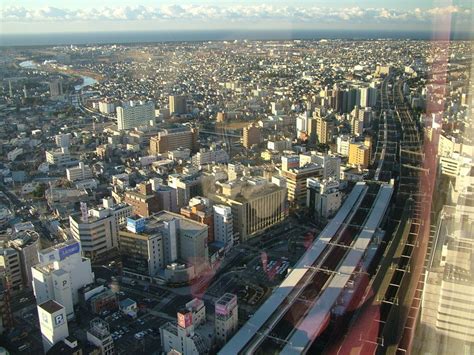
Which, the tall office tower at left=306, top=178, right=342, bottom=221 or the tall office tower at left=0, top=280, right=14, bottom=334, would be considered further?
the tall office tower at left=306, top=178, right=342, bottom=221

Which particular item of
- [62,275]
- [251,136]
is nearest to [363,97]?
[251,136]

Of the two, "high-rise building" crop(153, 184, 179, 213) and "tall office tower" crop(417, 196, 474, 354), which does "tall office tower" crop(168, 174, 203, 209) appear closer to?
"high-rise building" crop(153, 184, 179, 213)

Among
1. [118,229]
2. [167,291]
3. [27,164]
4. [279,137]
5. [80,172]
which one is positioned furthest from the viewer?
[279,137]

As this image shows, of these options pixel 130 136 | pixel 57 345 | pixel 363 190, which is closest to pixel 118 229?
pixel 57 345

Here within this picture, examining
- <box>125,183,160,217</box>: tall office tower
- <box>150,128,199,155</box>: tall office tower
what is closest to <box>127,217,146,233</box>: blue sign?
<box>125,183,160,217</box>: tall office tower

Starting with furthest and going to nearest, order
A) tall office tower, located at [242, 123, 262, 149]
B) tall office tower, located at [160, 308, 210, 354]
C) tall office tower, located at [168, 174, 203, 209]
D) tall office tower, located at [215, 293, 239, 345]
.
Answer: tall office tower, located at [242, 123, 262, 149]
tall office tower, located at [168, 174, 203, 209]
tall office tower, located at [215, 293, 239, 345]
tall office tower, located at [160, 308, 210, 354]

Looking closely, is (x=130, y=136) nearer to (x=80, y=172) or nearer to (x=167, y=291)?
(x=80, y=172)
